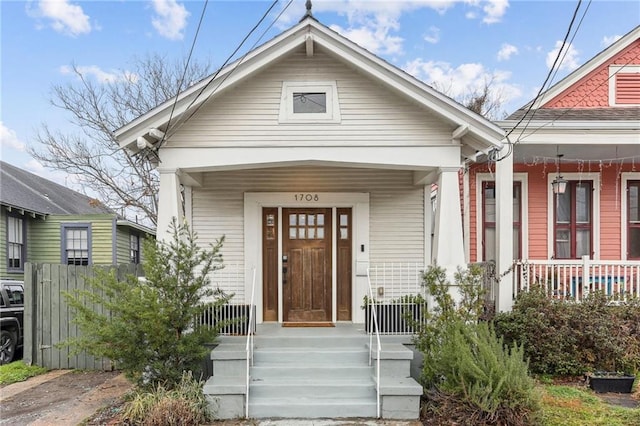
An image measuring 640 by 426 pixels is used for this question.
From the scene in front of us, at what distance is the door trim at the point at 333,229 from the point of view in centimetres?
768

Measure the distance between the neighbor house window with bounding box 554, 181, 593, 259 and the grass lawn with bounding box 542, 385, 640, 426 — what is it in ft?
14.4

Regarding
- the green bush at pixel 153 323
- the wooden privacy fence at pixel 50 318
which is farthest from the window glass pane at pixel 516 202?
the wooden privacy fence at pixel 50 318

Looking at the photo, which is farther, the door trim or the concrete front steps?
the door trim

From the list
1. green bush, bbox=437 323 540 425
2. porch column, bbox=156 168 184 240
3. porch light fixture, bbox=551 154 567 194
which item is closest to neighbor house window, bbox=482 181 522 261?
porch light fixture, bbox=551 154 567 194

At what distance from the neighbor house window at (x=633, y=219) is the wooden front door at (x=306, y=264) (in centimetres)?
691

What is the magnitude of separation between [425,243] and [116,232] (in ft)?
38.5

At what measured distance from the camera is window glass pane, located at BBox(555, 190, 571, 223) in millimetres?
9508

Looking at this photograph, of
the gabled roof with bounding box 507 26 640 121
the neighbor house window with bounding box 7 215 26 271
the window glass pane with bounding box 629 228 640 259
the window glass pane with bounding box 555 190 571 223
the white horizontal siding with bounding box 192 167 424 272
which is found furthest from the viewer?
the neighbor house window with bounding box 7 215 26 271

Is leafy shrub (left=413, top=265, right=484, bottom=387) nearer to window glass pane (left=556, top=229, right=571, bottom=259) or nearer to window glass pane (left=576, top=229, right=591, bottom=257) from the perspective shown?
window glass pane (left=556, top=229, right=571, bottom=259)

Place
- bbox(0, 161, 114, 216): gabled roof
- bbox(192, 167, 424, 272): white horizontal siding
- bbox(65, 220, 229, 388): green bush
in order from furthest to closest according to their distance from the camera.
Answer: bbox(0, 161, 114, 216): gabled roof
bbox(192, 167, 424, 272): white horizontal siding
bbox(65, 220, 229, 388): green bush

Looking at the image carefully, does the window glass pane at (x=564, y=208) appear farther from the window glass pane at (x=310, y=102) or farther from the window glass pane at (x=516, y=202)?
the window glass pane at (x=310, y=102)

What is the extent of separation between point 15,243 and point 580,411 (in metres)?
15.1

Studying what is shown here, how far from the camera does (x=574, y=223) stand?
31.1 ft

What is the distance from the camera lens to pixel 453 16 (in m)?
14.4
